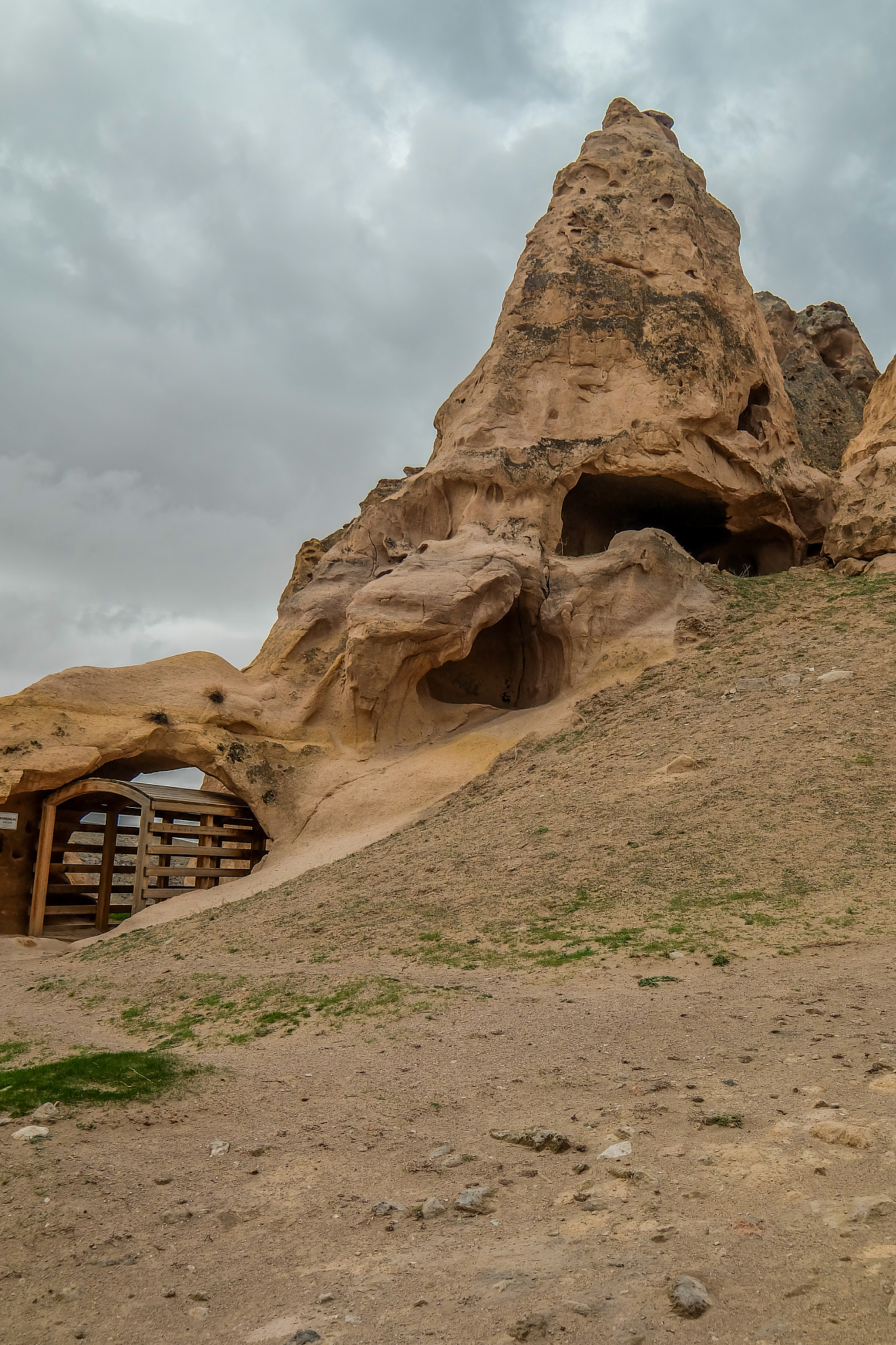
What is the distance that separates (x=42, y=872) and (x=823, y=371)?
83.7 ft

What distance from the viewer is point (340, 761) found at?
17.3 metres

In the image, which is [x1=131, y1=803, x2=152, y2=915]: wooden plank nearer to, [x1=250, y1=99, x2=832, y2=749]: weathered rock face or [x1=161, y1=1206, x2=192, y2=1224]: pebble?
[x1=250, y1=99, x2=832, y2=749]: weathered rock face

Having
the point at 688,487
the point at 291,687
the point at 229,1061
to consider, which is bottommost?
the point at 229,1061

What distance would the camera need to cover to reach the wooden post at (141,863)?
15.1m

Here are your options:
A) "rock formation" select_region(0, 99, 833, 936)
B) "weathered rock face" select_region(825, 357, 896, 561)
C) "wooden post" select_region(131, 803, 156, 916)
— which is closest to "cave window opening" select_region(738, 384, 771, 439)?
"rock formation" select_region(0, 99, 833, 936)

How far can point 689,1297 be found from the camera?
2.77 metres

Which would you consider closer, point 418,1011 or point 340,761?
point 418,1011

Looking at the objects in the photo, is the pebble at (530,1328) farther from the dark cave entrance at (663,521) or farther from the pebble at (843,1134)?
the dark cave entrance at (663,521)

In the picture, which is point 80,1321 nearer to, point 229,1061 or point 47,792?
point 229,1061

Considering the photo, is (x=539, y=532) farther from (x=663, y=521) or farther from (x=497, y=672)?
(x=663, y=521)

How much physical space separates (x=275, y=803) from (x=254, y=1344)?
13.7 meters

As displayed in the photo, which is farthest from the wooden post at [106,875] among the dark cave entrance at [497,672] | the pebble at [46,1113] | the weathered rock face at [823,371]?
the weathered rock face at [823,371]

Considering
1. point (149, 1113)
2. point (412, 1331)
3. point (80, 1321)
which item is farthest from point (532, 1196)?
point (149, 1113)

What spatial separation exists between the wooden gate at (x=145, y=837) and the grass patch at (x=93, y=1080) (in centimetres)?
944
